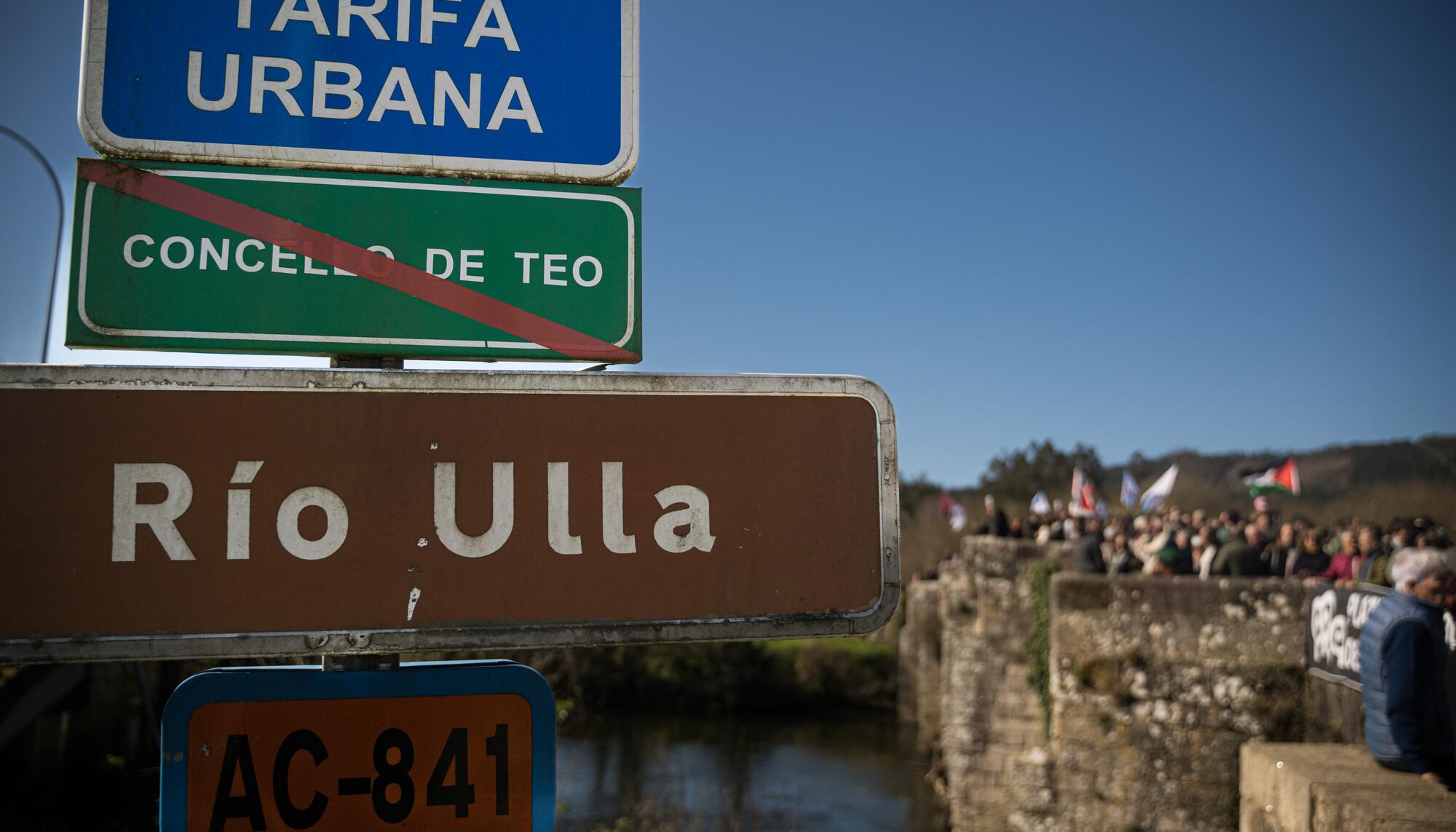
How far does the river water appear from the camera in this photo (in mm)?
22047

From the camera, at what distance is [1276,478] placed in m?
16.2

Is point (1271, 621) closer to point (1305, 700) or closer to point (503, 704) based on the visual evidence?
point (1305, 700)

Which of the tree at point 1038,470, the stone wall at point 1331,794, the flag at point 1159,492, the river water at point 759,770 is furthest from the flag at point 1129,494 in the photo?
the tree at point 1038,470

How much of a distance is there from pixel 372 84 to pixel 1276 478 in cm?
1710

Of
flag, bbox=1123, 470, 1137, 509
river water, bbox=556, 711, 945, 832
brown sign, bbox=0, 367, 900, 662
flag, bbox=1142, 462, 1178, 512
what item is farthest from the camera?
river water, bbox=556, 711, 945, 832

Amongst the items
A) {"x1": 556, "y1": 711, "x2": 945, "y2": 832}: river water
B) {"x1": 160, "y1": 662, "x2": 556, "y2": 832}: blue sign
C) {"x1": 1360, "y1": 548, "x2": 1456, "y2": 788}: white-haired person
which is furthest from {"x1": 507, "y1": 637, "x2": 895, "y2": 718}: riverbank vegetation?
{"x1": 160, "y1": 662, "x2": 556, "y2": 832}: blue sign

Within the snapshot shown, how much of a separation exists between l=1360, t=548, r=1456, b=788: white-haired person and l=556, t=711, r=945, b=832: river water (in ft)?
42.3

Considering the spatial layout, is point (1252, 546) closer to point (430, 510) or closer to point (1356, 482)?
point (430, 510)

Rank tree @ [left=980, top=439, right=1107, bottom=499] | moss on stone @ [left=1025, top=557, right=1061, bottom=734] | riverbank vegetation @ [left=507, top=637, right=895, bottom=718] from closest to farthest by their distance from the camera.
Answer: moss on stone @ [left=1025, top=557, right=1061, bottom=734] → riverbank vegetation @ [left=507, top=637, right=895, bottom=718] → tree @ [left=980, top=439, right=1107, bottom=499]

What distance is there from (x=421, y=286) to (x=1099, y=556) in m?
10.6

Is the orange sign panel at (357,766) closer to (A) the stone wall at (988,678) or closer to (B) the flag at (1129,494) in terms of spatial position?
(A) the stone wall at (988,678)

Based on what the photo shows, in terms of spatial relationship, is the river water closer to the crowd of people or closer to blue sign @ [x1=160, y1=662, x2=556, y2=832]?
the crowd of people

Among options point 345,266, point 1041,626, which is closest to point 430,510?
point 345,266

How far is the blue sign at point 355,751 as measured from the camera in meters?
1.82
